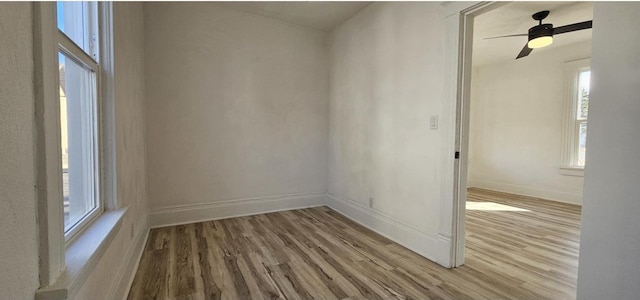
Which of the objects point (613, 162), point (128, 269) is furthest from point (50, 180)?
point (613, 162)

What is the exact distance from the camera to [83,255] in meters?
1.08

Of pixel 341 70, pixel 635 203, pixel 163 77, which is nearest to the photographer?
pixel 635 203

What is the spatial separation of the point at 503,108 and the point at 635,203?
4.62 metres

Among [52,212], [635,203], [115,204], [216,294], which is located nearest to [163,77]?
[115,204]

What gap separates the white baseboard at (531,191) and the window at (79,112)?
5.84m

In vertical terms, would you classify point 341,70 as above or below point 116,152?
above

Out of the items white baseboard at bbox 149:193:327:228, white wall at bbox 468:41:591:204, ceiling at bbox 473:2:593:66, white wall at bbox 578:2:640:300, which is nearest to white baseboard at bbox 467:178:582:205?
white wall at bbox 468:41:591:204

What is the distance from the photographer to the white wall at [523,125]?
444cm

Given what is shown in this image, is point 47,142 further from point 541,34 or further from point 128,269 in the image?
point 541,34

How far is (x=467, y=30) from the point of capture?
206 centimetres

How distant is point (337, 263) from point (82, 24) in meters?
2.23

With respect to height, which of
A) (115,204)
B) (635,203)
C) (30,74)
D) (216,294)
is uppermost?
(30,74)

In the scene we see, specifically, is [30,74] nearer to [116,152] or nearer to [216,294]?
[116,152]

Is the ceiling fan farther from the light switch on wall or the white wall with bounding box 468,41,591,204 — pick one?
the white wall with bounding box 468,41,591,204
